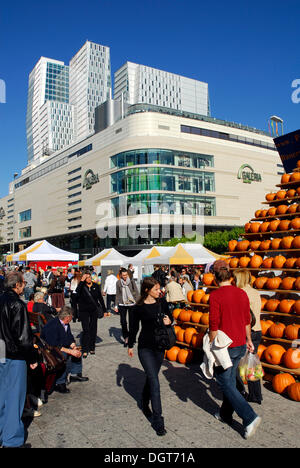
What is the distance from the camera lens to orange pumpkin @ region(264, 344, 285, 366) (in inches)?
227

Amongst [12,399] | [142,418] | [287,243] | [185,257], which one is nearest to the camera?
[12,399]

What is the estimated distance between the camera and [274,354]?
577cm

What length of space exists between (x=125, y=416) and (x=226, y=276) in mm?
2180

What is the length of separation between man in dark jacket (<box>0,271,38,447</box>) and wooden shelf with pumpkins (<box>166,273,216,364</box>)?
151 inches

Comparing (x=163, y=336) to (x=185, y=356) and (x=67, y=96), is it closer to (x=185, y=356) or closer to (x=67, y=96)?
(x=185, y=356)

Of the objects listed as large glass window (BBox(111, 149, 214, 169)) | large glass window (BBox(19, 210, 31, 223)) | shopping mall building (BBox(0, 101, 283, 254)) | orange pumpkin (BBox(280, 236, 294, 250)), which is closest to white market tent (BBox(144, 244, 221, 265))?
orange pumpkin (BBox(280, 236, 294, 250))

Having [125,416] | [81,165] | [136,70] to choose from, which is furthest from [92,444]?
[136,70]

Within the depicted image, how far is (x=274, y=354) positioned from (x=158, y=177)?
172 feet

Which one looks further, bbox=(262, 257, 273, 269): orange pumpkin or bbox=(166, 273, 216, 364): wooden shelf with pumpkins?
bbox=(166, 273, 216, 364): wooden shelf with pumpkins

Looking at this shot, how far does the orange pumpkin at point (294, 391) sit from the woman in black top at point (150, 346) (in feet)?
6.82

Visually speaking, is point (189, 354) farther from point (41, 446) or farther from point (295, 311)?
point (41, 446)

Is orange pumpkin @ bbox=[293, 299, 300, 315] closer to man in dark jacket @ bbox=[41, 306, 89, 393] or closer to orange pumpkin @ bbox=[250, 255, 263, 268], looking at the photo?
orange pumpkin @ bbox=[250, 255, 263, 268]

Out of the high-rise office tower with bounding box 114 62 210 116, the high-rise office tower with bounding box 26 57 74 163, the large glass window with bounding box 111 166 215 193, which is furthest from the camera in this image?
the high-rise office tower with bounding box 26 57 74 163

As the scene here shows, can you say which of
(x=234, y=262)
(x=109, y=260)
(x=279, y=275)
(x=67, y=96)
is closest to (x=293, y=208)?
(x=279, y=275)
